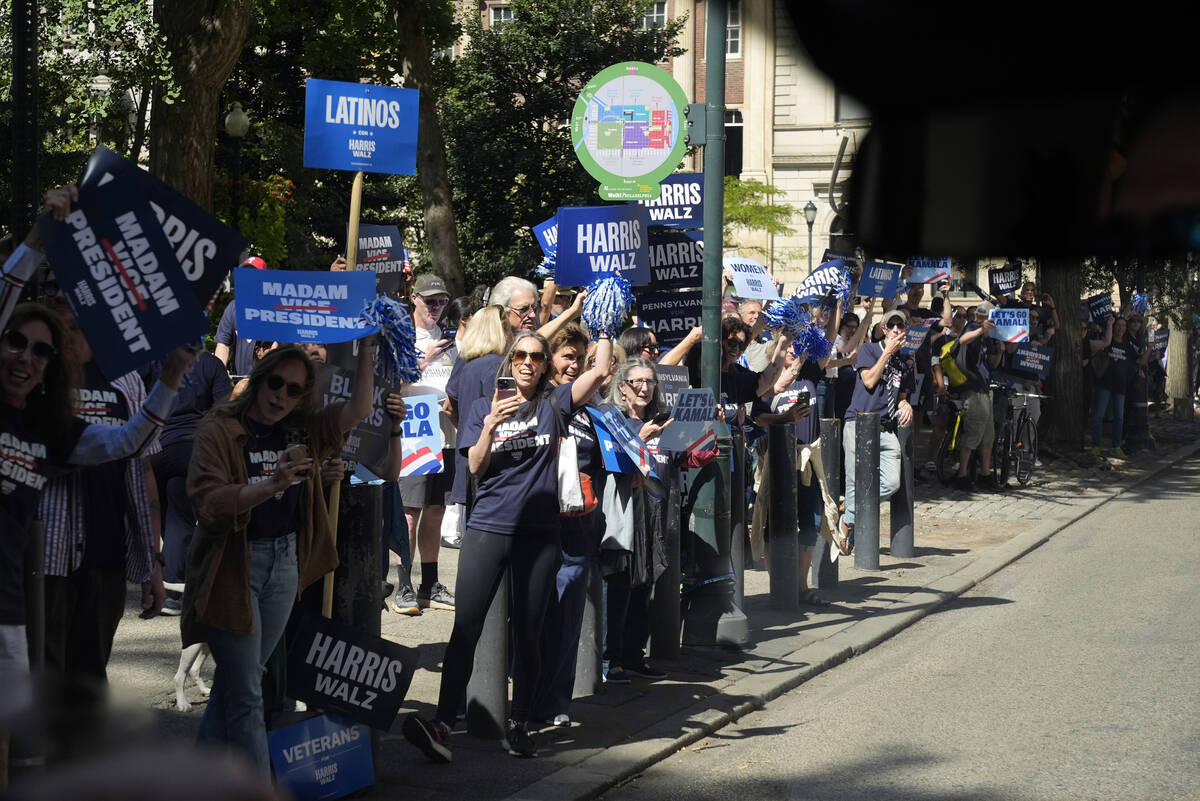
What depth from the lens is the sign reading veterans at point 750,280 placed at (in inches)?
426

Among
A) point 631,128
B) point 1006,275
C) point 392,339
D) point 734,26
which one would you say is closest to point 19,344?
point 392,339

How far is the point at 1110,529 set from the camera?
1477cm

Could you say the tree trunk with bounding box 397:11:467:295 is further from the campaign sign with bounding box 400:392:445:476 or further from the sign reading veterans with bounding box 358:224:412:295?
the campaign sign with bounding box 400:392:445:476

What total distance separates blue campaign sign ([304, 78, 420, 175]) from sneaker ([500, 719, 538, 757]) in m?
2.59

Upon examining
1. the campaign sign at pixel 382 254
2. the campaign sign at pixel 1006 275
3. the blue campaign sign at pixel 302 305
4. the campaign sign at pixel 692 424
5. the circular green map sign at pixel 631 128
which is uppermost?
the circular green map sign at pixel 631 128

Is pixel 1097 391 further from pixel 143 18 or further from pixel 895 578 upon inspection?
pixel 143 18

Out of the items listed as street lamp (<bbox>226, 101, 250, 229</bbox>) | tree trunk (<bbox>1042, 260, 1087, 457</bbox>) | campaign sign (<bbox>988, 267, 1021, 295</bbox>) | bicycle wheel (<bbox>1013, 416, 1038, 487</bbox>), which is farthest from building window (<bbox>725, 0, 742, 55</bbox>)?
street lamp (<bbox>226, 101, 250, 229</bbox>)

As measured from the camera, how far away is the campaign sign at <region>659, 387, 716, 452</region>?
25.8 ft

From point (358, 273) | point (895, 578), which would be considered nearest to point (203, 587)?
point (358, 273)

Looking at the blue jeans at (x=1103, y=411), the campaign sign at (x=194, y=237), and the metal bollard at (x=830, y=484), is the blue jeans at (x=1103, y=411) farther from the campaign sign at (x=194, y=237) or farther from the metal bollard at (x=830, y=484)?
the campaign sign at (x=194, y=237)

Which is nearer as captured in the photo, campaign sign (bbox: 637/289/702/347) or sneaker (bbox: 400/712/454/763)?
sneaker (bbox: 400/712/454/763)

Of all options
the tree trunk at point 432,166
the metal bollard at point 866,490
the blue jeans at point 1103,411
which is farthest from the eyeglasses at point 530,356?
the blue jeans at point 1103,411

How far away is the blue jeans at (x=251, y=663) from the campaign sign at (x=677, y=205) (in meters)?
Result: 5.02

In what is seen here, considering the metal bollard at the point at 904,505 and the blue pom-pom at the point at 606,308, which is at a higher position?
the blue pom-pom at the point at 606,308
